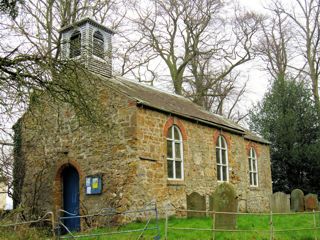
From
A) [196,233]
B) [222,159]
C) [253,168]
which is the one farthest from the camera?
[253,168]

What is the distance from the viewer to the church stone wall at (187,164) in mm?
14914

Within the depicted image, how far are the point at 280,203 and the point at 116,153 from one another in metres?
9.13

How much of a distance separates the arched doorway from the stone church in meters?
0.04

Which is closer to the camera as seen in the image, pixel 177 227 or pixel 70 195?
pixel 177 227

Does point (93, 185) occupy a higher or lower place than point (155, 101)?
lower

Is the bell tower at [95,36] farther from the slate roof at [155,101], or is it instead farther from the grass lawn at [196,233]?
the grass lawn at [196,233]

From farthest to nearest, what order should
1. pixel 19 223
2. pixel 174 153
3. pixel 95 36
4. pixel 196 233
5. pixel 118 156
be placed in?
pixel 95 36
pixel 174 153
pixel 118 156
pixel 196 233
pixel 19 223

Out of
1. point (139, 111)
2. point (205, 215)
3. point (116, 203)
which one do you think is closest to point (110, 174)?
point (116, 203)

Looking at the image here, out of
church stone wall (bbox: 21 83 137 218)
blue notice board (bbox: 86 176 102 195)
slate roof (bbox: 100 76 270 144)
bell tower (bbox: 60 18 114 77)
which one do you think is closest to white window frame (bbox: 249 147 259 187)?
slate roof (bbox: 100 76 270 144)

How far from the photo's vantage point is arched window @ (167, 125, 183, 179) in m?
16.5

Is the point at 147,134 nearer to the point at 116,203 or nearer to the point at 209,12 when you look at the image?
the point at 116,203

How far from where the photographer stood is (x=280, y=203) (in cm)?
1948

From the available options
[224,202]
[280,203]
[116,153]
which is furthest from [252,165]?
[116,153]

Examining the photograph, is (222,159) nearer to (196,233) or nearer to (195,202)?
(195,202)
